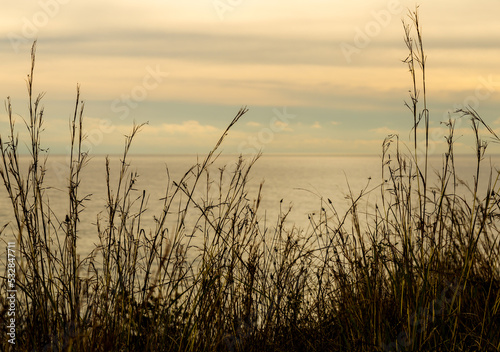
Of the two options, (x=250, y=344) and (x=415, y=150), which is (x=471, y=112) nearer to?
(x=415, y=150)

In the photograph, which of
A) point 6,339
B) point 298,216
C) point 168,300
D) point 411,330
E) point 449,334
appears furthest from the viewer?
point 298,216

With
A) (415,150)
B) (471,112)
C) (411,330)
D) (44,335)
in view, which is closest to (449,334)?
(411,330)

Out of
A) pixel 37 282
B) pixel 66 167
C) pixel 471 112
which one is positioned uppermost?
pixel 471 112

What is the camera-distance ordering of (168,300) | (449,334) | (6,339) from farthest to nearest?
1. (168,300)
2. (449,334)
3. (6,339)

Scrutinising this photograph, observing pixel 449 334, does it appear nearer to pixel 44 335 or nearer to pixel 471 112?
pixel 471 112

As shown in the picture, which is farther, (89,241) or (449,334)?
(89,241)

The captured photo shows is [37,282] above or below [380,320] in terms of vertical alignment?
above

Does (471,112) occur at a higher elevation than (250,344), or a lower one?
higher

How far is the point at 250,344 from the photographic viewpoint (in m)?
2.72

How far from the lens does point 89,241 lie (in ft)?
49.4

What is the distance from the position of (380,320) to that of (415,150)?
2.56 feet

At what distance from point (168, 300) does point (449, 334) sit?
1.36 m

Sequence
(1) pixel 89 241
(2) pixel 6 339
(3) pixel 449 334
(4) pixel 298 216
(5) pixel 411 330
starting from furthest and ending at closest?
(4) pixel 298 216 → (1) pixel 89 241 → (3) pixel 449 334 → (5) pixel 411 330 → (2) pixel 6 339

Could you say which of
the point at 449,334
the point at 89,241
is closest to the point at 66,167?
the point at 449,334
